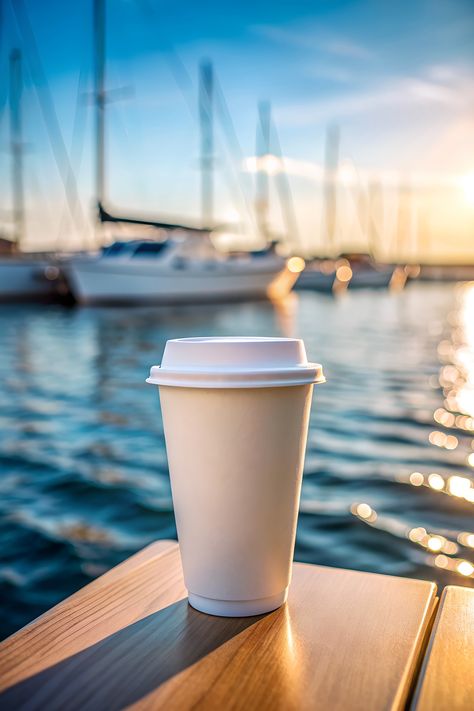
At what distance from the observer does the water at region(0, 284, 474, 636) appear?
12.2 ft

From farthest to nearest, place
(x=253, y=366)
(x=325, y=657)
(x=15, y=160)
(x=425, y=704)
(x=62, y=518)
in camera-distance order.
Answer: (x=15, y=160) < (x=62, y=518) < (x=253, y=366) < (x=325, y=657) < (x=425, y=704)

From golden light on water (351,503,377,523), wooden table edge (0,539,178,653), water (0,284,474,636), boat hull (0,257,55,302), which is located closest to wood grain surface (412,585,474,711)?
wooden table edge (0,539,178,653)

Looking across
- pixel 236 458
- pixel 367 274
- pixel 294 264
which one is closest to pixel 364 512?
pixel 236 458

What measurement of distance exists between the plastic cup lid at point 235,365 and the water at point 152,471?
205cm

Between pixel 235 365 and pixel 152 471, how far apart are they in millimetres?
3960

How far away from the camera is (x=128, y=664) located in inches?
51.5

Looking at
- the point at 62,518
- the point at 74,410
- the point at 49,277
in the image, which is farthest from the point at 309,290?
the point at 62,518

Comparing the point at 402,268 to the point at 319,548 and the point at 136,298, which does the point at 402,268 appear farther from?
the point at 319,548

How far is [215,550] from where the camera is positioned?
4.96 feet

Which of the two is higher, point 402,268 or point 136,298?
point 136,298

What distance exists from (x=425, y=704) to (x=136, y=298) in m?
26.6

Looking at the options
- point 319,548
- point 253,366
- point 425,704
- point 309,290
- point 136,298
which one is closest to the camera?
point 425,704

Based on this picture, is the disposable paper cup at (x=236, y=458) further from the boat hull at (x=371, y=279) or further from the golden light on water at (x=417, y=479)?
the boat hull at (x=371, y=279)

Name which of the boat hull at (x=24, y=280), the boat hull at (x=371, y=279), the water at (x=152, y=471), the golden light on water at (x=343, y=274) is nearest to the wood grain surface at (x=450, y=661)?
the water at (x=152, y=471)
